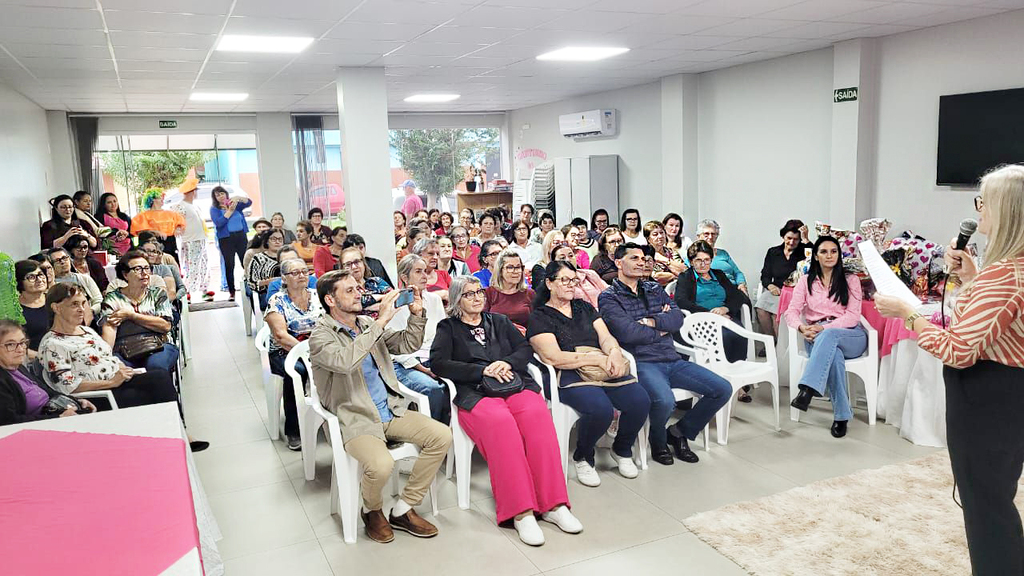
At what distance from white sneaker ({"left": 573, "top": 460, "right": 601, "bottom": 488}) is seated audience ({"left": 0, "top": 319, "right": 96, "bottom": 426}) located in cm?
252

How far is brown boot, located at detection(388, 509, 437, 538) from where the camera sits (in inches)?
132

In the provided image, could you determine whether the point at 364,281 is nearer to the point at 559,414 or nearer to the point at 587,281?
the point at 587,281

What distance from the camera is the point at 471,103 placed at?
38.2 ft

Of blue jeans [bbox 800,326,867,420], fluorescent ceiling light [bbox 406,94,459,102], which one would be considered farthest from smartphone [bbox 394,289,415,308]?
fluorescent ceiling light [bbox 406,94,459,102]

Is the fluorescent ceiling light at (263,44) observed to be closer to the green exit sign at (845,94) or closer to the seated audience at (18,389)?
the seated audience at (18,389)

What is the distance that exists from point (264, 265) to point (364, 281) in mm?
1807

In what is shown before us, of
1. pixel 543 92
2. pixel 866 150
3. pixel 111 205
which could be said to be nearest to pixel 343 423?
pixel 866 150

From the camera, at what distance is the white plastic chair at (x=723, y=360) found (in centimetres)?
440

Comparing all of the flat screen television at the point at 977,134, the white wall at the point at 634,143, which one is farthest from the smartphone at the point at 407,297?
the white wall at the point at 634,143

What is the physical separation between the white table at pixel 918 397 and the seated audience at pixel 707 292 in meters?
1.04

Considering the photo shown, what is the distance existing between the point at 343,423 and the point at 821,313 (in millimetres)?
3151

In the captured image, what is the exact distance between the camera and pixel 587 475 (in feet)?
12.7

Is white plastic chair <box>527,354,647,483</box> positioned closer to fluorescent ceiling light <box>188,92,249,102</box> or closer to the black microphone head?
the black microphone head

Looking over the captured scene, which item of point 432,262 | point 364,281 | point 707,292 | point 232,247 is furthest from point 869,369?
point 232,247
